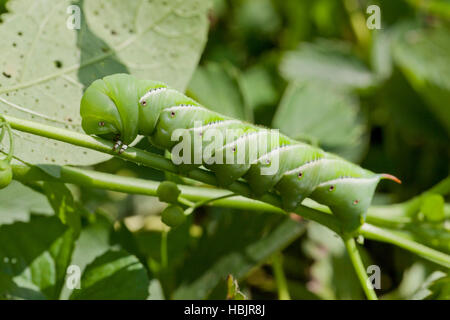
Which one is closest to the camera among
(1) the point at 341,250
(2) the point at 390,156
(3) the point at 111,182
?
(3) the point at 111,182

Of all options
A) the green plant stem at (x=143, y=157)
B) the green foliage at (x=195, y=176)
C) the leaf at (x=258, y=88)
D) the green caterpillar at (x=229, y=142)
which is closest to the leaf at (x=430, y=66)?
the green foliage at (x=195, y=176)

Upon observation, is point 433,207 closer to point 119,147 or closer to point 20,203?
point 119,147

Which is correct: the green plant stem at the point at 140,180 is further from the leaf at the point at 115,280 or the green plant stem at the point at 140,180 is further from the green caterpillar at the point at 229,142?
the leaf at the point at 115,280

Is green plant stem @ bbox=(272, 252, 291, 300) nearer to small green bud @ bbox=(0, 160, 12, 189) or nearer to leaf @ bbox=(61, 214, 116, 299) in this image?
leaf @ bbox=(61, 214, 116, 299)

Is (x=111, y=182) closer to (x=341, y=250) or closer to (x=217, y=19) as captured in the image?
(x=341, y=250)

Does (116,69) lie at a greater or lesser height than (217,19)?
lesser

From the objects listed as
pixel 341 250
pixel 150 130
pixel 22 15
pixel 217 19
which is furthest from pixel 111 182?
pixel 217 19
